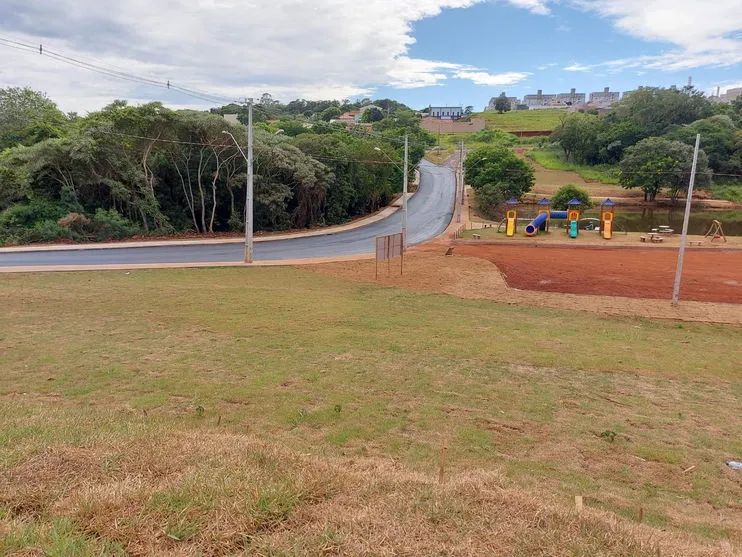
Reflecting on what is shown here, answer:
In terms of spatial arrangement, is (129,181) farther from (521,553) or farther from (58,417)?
(521,553)

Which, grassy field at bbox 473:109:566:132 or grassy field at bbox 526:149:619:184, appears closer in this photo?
grassy field at bbox 526:149:619:184

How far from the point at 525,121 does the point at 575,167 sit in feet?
179

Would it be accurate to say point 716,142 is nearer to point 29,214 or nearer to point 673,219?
point 673,219

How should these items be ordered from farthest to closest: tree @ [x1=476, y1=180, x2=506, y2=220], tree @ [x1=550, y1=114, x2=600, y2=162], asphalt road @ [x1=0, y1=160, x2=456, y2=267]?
tree @ [x1=550, y1=114, x2=600, y2=162]
tree @ [x1=476, y1=180, x2=506, y2=220]
asphalt road @ [x1=0, y1=160, x2=456, y2=267]

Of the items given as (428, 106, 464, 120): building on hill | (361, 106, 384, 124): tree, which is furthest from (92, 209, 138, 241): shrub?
(428, 106, 464, 120): building on hill

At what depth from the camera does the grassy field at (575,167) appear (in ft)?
252

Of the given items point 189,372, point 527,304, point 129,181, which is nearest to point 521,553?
point 189,372

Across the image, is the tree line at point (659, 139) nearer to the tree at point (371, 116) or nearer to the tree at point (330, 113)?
the tree at point (371, 116)

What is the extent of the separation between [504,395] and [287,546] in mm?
6230

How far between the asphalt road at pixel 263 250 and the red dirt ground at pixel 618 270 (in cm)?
769

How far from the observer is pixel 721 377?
10.6 meters

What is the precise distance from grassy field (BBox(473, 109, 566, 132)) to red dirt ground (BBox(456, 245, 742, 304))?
98326 mm

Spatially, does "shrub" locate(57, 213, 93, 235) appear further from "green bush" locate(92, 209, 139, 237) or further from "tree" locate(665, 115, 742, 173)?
"tree" locate(665, 115, 742, 173)

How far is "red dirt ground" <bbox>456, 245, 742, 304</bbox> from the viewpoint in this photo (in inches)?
819
